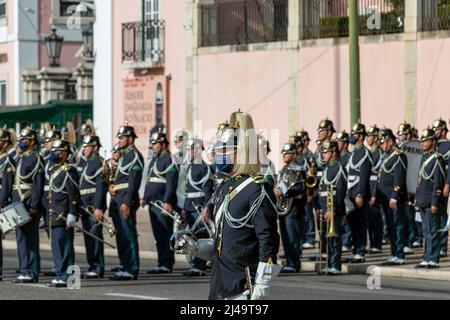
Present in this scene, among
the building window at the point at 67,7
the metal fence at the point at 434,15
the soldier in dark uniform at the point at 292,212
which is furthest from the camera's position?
the building window at the point at 67,7

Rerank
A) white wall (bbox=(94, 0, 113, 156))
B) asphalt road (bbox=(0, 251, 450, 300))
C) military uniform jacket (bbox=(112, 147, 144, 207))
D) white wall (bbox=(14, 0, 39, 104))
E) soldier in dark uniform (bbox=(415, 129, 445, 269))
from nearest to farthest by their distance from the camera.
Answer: asphalt road (bbox=(0, 251, 450, 300)) → military uniform jacket (bbox=(112, 147, 144, 207)) → soldier in dark uniform (bbox=(415, 129, 445, 269)) → white wall (bbox=(94, 0, 113, 156)) → white wall (bbox=(14, 0, 39, 104))

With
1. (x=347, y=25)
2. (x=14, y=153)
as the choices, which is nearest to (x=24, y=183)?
(x=14, y=153)

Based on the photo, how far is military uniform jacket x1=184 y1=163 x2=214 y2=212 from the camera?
23078mm

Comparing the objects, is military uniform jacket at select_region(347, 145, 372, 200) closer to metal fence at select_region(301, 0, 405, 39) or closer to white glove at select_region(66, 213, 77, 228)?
white glove at select_region(66, 213, 77, 228)

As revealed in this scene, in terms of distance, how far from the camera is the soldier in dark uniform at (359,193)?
959 inches

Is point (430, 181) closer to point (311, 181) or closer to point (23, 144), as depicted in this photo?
point (311, 181)

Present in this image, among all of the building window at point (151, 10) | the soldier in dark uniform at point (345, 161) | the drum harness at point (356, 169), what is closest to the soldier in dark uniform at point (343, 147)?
the soldier in dark uniform at point (345, 161)

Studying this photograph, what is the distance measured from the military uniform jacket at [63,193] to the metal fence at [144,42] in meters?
18.1

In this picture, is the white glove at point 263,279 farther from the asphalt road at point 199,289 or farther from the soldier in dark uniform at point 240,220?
the asphalt road at point 199,289

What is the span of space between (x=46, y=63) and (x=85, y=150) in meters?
31.1

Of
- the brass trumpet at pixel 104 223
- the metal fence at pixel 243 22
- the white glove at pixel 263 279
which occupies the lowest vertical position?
the white glove at pixel 263 279

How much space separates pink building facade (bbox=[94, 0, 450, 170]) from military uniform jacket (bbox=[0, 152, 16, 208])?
1084cm

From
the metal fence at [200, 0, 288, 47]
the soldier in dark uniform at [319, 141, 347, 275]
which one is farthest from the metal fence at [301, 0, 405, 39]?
the soldier in dark uniform at [319, 141, 347, 275]

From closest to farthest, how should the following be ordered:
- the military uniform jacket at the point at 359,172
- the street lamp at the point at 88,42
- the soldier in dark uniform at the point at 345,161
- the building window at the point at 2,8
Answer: the military uniform jacket at the point at 359,172 < the soldier in dark uniform at the point at 345,161 < the street lamp at the point at 88,42 < the building window at the point at 2,8
